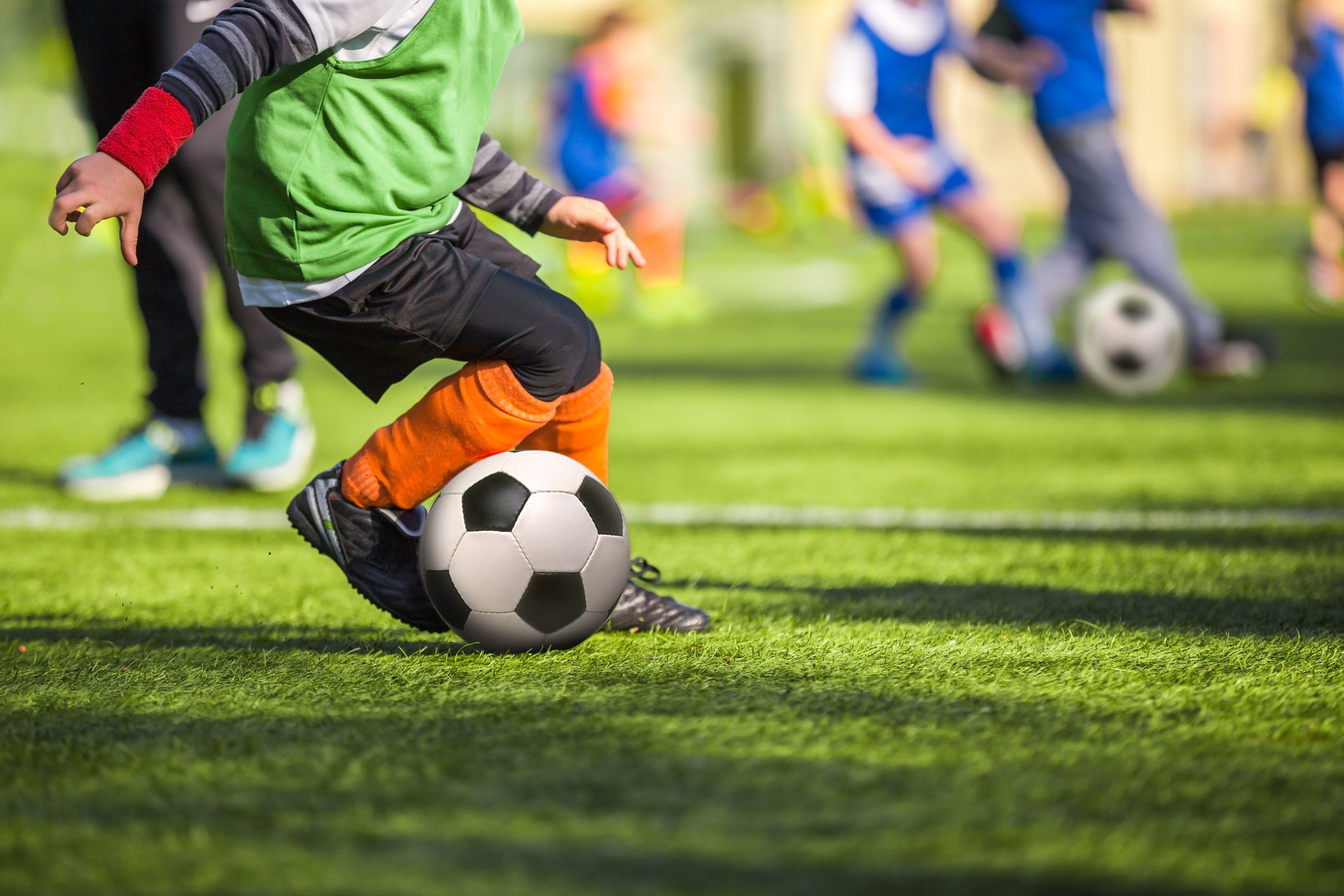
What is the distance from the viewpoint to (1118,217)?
6824mm

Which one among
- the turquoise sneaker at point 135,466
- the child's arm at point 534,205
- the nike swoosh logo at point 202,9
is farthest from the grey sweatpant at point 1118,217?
the child's arm at point 534,205

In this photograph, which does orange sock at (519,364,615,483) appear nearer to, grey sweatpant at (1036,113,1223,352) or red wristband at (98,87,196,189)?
red wristband at (98,87,196,189)

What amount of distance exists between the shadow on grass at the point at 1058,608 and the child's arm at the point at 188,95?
138 centimetres

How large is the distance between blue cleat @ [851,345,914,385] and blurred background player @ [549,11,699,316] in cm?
328

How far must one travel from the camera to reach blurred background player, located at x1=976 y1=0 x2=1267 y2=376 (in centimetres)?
677

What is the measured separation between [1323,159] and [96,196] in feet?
32.6

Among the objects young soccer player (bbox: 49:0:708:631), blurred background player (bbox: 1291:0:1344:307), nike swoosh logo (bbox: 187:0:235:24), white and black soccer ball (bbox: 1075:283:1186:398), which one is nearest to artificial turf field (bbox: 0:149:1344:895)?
young soccer player (bbox: 49:0:708:631)

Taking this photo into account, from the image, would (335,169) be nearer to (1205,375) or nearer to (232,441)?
(232,441)

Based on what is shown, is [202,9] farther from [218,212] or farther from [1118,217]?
[1118,217]

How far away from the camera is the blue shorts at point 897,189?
23.1 feet

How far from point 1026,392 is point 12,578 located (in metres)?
4.89

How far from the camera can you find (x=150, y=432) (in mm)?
4590

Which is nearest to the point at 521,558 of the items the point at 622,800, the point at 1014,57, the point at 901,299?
the point at 622,800

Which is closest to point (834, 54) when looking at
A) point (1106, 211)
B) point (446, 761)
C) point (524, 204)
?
point (1106, 211)
